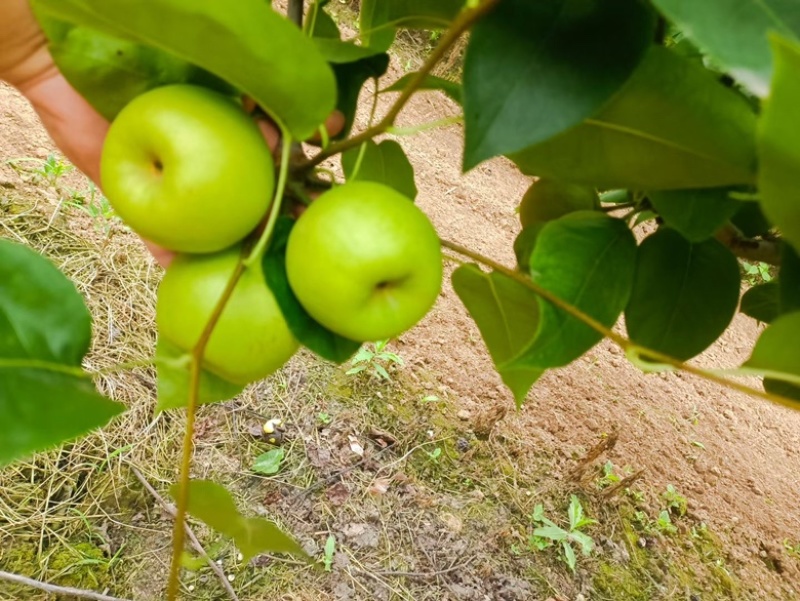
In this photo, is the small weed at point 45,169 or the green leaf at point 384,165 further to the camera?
the small weed at point 45,169

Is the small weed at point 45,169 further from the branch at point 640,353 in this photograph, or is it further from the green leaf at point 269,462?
the branch at point 640,353

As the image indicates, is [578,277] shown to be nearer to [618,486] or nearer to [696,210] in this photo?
[696,210]

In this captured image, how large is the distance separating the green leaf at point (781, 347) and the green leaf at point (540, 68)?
0.15 metres

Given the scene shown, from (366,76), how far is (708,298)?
33 centimetres

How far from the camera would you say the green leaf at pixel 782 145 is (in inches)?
10.0

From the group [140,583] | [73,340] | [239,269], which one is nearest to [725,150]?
[239,269]

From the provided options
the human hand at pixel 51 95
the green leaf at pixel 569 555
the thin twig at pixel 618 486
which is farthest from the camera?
the thin twig at pixel 618 486

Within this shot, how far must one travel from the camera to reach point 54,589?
1052mm

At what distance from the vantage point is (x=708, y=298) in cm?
57

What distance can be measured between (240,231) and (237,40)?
5.2 inches

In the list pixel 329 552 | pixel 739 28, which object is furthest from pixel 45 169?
pixel 739 28

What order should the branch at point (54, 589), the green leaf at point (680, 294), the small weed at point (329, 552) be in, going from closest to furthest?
the green leaf at point (680, 294) → the branch at point (54, 589) → the small weed at point (329, 552)

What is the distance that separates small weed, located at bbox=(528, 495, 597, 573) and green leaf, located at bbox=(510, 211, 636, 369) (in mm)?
1072

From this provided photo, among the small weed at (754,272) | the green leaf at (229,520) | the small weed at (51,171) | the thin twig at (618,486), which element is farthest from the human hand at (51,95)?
the small weed at (754,272)
